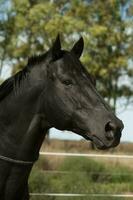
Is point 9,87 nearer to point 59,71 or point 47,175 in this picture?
point 59,71

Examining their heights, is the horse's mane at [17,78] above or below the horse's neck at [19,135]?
above

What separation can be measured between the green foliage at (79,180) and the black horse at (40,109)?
4.74m

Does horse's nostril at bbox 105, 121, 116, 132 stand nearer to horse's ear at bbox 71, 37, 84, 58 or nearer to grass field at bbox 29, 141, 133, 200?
horse's ear at bbox 71, 37, 84, 58

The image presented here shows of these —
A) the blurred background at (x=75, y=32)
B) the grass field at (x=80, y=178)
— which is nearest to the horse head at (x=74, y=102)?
the grass field at (x=80, y=178)

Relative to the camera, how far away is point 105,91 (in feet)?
101

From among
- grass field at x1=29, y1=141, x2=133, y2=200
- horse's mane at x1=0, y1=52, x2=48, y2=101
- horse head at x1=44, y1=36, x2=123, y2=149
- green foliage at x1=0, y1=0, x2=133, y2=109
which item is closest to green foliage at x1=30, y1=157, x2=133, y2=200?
grass field at x1=29, y1=141, x2=133, y2=200

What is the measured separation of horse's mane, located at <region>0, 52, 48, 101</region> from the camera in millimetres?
3273

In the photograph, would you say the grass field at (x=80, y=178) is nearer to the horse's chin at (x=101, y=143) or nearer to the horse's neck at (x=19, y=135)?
the horse's neck at (x=19, y=135)

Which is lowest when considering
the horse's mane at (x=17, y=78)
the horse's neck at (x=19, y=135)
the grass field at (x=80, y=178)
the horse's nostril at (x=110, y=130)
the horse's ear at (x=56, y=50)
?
the grass field at (x=80, y=178)

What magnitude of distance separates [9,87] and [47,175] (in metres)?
6.15

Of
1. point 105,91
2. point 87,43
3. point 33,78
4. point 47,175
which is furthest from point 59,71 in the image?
point 105,91

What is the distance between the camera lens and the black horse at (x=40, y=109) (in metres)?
3.05

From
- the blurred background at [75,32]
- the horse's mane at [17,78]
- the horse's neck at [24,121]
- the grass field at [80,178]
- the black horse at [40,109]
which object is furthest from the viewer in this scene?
the blurred background at [75,32]

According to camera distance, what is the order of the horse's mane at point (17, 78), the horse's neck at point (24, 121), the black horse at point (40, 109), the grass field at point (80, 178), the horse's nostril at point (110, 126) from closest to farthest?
the horse's nostril at point (110, 126) → the black horse at point (40, 109) → the horse's neck at point (24, 121) → the horse's mane at point (17, 78) → the grass field at point (80, 178)
